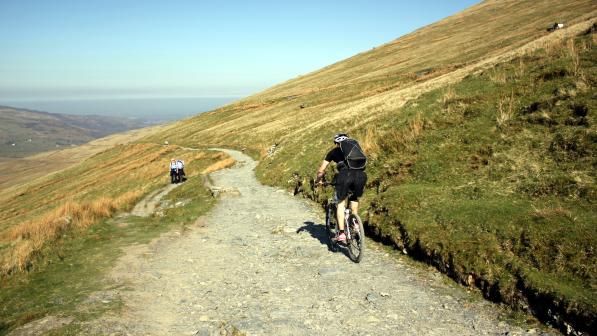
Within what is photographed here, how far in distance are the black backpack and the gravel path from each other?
2852mm

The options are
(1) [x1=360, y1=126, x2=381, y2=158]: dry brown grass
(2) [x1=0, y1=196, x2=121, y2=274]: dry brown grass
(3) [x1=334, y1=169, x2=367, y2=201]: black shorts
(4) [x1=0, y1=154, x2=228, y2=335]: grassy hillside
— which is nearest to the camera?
(4) [x1=0, y1=154, x2=228, y2=335]: grassy hillside

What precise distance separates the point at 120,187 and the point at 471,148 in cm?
4435

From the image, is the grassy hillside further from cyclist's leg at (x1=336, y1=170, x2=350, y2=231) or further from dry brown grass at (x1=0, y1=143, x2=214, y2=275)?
cyclist's leg at (x1=336, y1=170, x2=350, y2=231)

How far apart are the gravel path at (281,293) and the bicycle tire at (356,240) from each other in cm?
27

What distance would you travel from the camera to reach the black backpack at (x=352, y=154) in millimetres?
10633

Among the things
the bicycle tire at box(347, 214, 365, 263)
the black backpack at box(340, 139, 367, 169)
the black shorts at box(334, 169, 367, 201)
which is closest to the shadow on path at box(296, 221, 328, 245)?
the bicycle tire at box(347, 214, 365, 263)

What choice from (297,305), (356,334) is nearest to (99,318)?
(297,305)

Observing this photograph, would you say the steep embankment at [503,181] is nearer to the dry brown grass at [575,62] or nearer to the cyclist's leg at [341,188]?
the dry brown grass at [575,62]

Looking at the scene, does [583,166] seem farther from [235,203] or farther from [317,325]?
[235,203]

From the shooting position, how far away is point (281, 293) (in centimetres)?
980

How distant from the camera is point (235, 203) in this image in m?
21.8

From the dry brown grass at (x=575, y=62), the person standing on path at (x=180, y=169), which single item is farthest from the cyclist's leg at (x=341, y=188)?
the person standing on path at (x=180, y=169)

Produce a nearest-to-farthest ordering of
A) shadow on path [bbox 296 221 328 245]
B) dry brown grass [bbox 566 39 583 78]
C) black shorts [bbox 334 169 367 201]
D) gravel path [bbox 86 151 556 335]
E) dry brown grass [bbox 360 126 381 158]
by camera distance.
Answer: gravel path [bbox 86 151 556 335], black shorts [bbox 334 169 367 201], shadow on path [bbox 296 221 328 245], dry brown grass [bbox 566 39 583 78], dry brown grass [bbox 360 126 381 158]

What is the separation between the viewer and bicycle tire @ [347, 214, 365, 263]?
10859 millimetres
